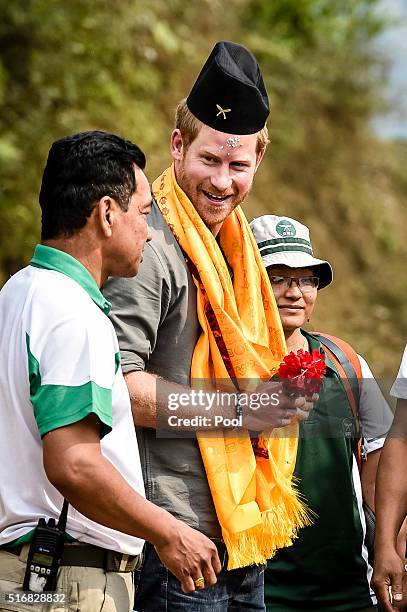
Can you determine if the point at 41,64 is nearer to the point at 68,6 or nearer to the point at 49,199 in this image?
the point at 68,6

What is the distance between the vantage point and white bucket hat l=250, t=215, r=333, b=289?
4105 mm

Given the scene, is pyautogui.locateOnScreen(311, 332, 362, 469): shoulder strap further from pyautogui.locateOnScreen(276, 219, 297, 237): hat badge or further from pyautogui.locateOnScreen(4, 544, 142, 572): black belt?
pyautogui.locateOnScreen(4, 544, 142, 572): black belt

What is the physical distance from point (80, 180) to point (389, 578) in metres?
1.80

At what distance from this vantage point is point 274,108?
12078 mm

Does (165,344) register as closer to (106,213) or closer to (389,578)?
(106,213)

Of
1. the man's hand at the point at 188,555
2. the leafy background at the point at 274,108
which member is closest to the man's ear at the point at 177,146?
the man's hand at the point at 188,555

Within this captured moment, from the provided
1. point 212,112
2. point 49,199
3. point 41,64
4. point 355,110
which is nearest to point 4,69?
point 41,64

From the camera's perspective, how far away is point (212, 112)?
11.3ft

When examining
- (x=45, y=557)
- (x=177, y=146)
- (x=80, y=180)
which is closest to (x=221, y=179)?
(x=177, y=146)

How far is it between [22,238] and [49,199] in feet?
20.5

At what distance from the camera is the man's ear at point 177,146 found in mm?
3480

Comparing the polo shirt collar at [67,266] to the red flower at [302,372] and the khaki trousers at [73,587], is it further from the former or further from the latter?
the red flower at [302,372]

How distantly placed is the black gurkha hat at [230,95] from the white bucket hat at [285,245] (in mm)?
711

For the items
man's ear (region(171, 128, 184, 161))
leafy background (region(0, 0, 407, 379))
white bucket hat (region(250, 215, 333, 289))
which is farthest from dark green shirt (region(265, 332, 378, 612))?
Answer: leafy background (region(0, 0, 407, 379))
